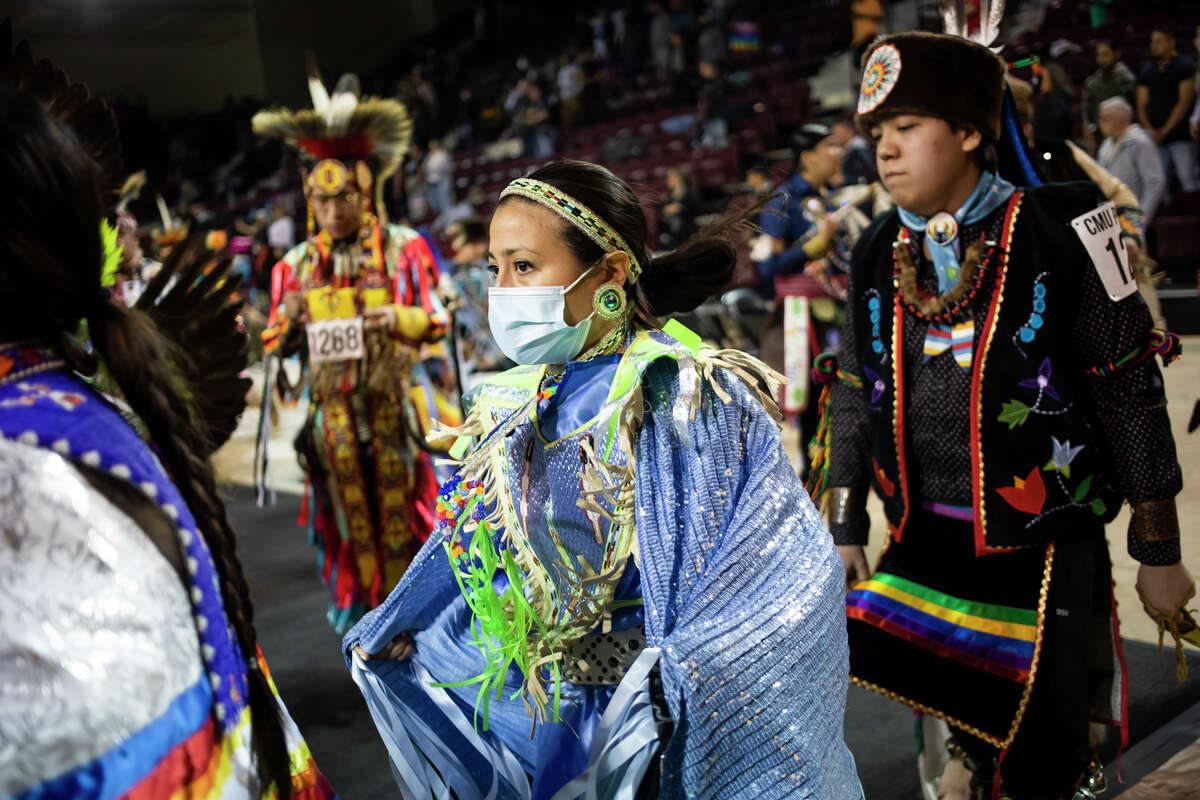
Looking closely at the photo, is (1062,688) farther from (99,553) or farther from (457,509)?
(99,553)

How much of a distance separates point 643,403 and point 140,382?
0.74 m

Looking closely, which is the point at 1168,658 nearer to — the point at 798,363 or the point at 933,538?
the point at 933,538

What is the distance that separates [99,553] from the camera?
0.90 metres

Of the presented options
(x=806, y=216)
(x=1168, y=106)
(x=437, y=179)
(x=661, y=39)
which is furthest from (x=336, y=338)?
(x=437, y=179)

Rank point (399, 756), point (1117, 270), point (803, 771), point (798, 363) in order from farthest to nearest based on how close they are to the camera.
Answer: point (798, 363), point (1117, 270), point (399, 756), point (803, 771)

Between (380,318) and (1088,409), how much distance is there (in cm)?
243

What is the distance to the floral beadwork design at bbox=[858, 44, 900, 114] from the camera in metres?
2.08

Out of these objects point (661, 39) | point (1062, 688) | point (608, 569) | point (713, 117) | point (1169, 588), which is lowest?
point (1062, 688)

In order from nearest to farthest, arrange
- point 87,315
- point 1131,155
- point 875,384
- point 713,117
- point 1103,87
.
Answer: point 87,315 < point 875,384 < point 1131,155 < point 1103,87 < point 713,117

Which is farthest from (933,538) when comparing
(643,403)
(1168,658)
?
(1168,658)

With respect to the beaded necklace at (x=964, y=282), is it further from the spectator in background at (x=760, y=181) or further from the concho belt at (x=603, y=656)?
the concho belt at (x=603, y=656)

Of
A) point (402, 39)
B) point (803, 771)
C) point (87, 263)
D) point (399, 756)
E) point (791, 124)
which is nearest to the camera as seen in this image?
point (87, 263)

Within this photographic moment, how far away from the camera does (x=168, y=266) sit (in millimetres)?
1577

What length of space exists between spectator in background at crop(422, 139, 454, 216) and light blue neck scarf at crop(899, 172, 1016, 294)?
520 inches
